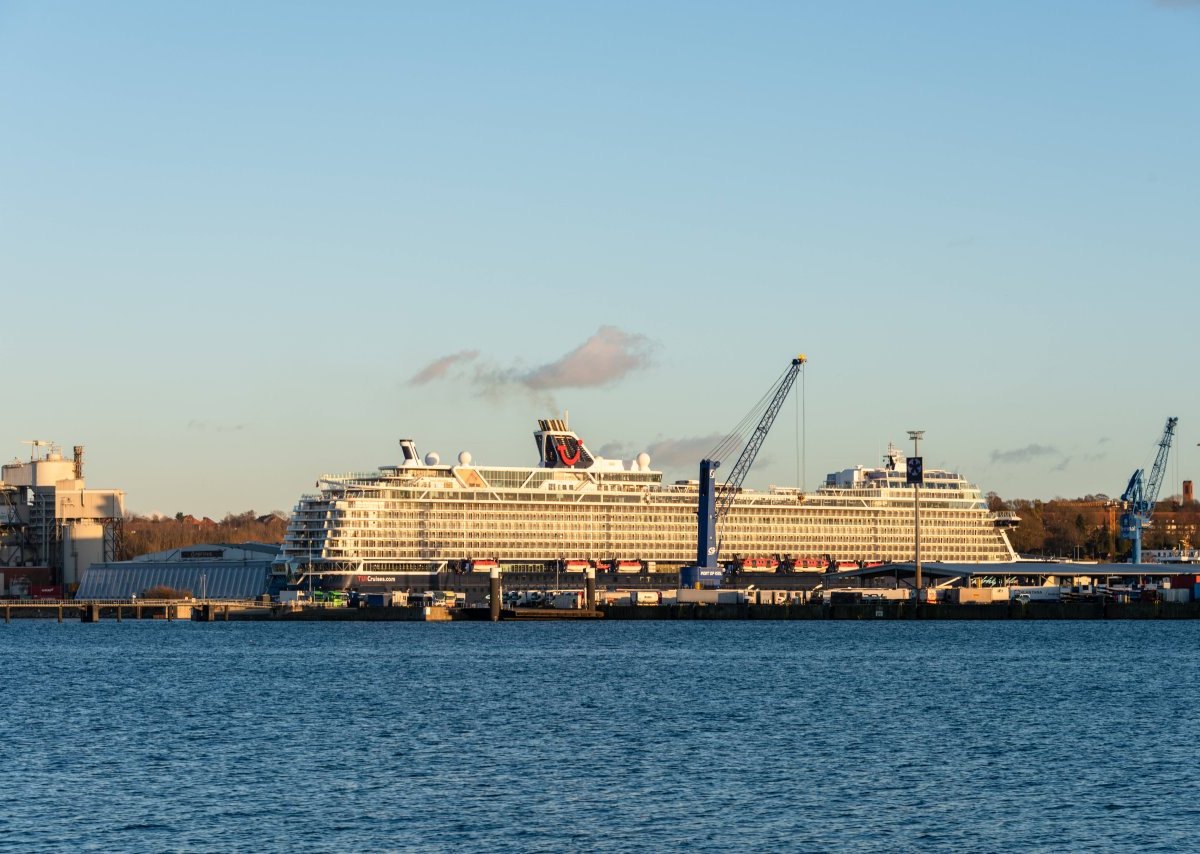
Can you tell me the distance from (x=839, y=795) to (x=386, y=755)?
11.7 m

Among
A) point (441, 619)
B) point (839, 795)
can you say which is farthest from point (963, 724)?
point (441, 619)

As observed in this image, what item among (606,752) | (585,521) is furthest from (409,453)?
(606,752)

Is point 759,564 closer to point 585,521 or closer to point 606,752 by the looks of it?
point 585,521

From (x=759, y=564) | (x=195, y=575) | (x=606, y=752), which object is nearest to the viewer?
(x=606, y=752)

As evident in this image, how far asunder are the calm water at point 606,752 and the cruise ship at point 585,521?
6412cm

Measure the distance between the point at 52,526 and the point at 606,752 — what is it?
139 m

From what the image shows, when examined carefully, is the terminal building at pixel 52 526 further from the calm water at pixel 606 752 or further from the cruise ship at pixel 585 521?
the calm water at pixel 606 752

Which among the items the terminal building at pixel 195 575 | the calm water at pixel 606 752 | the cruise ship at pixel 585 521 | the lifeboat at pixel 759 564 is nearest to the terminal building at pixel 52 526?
the terminal building at pixel 195 575

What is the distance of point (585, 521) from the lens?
156625 mm

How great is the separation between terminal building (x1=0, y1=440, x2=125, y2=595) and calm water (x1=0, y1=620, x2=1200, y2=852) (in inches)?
3603

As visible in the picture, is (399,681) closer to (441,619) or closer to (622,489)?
(441,619)

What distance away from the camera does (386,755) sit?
44.9 meters

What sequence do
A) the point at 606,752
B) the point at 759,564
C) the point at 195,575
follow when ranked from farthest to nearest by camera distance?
the point at 759,564 < the point at 195,575 < the point at 606,752

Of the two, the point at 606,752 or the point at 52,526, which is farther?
the point at 52,526
